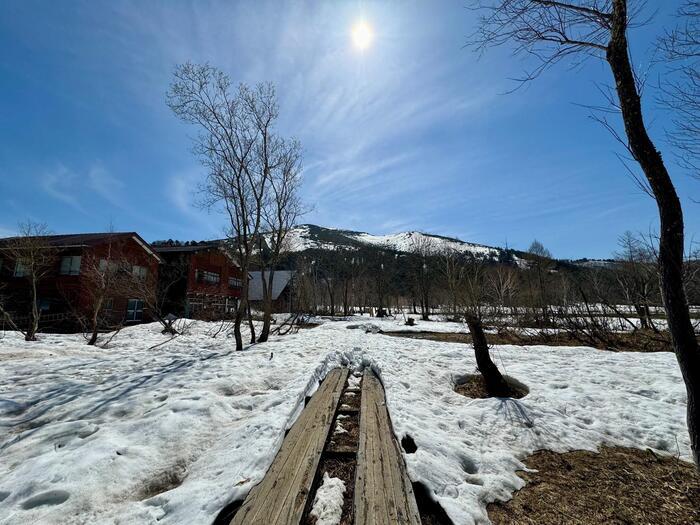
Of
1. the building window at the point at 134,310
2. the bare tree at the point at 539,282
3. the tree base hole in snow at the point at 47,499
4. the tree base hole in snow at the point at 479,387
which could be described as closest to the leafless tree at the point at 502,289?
the bare tree at the point at 539,282

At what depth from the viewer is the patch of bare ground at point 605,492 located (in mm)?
2369

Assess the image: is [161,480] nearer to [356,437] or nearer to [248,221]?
[356,437]

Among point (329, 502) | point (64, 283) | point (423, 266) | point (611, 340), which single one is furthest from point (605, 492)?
point (423, 266)

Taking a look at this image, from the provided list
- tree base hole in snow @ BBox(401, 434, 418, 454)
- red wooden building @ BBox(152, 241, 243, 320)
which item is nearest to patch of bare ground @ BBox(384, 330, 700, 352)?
tree base hole in snow @ BBox(401, 434, 418, 454)

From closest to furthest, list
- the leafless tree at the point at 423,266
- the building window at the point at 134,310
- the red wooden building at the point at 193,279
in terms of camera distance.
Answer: the building window at the point at 134,310, the red wooden building at the point at 193,279, the leafless tree at the point at 423,266

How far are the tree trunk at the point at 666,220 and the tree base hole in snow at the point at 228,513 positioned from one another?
13.7 ft

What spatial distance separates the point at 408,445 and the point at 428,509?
Result: 1061 mm

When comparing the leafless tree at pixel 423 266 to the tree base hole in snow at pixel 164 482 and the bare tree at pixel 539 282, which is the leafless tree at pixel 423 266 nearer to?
the bare tree at pixel 539 282

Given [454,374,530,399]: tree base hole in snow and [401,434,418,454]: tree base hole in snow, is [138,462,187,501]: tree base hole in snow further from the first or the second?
[454,374,530,399]: tree base hole in snow

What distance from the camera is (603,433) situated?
3996mm

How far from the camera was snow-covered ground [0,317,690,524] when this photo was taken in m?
2.48

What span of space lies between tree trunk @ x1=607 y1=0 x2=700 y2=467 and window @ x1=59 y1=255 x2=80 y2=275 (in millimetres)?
30002

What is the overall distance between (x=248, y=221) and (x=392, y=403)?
8.81m

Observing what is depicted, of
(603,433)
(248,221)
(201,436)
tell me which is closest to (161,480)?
(201,436)
